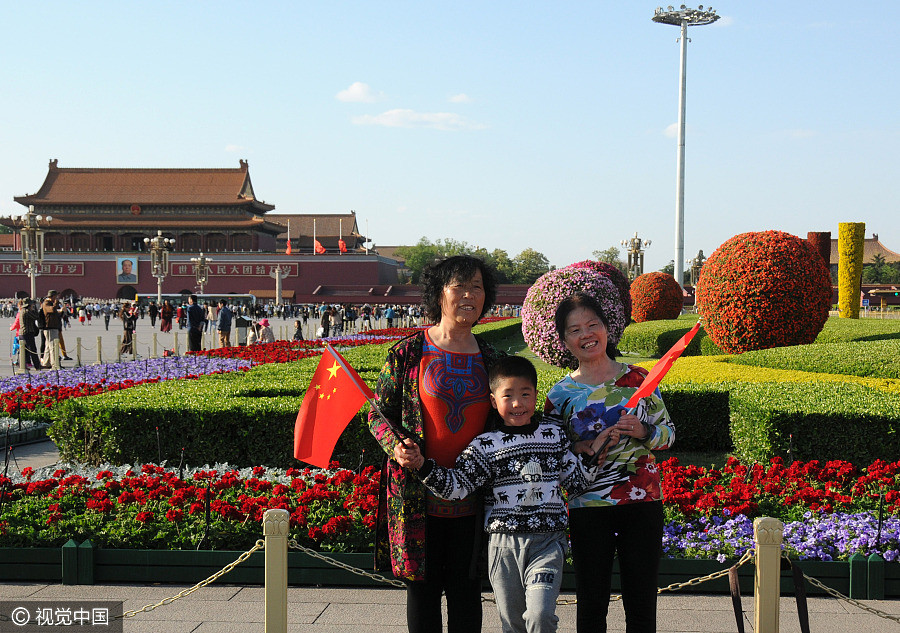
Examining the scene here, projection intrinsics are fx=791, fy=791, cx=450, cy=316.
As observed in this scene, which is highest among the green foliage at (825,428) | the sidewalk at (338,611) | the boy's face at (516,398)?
the boy's face at (516,398)

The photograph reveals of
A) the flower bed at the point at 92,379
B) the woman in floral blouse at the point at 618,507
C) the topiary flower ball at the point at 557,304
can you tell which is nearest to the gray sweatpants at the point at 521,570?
the woman in floral blouse at the point at 618,507

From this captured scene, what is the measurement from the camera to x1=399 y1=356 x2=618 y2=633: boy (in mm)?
2412

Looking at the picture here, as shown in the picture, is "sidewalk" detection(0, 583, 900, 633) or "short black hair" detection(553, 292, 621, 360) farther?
"sidewalk" detection(0, 583, 900, 633)

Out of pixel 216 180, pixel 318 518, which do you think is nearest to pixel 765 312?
pixel 318 518

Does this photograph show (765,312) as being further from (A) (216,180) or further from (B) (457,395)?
(A) (216,180)

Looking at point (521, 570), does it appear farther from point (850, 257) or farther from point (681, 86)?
point (681, 86)

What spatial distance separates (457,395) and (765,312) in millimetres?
9674

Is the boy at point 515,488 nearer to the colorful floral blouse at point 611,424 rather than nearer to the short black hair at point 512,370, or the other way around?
the short black hair at point 512,370

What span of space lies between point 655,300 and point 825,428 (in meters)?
18.7

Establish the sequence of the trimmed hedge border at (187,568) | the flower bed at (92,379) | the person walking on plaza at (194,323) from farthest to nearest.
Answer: the person walking on plaza at (194,323), the flower bed at (92,379), the trimmed hedge border at (187,568)

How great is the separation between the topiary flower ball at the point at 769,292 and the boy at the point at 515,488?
959 cm

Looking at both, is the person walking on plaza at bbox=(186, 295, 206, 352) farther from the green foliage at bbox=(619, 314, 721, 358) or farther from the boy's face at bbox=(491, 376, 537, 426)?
the boy's face at bbox=(491, 376, 537, 426)

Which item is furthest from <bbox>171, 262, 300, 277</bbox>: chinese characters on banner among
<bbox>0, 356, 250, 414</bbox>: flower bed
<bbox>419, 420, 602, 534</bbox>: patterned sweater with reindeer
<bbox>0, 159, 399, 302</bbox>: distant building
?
<bbox>419, 420, 602, 534</bbox>: patterned sweater with reindeer

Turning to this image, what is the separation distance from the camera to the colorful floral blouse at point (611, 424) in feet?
8.40
